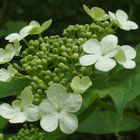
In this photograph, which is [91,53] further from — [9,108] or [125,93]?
[9,108]

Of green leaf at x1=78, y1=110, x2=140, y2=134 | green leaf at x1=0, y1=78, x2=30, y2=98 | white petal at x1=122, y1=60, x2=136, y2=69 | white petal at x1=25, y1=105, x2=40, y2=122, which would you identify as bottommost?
green leaf at x1=78, y1=110, x2=140, y2=134

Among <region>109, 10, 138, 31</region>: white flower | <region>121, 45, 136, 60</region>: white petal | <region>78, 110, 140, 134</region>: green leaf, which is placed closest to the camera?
<region>121, 45, 136, 60</region>: white petal

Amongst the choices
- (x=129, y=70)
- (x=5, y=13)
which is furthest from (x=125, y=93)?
(x=5, y=13)

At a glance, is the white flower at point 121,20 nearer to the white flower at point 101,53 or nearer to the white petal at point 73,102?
the white flower at point 101,53

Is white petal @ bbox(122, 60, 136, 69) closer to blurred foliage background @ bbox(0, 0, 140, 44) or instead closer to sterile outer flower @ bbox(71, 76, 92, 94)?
sterile outer flower @ bbox(71, 76, 92, 94)

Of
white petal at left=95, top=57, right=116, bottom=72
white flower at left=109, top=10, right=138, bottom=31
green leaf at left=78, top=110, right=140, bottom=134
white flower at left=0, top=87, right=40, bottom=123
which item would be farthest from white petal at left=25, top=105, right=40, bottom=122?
green leaf at left=78, top=110, right=140, bottom=134

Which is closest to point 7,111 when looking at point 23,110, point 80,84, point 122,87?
point 23,110
